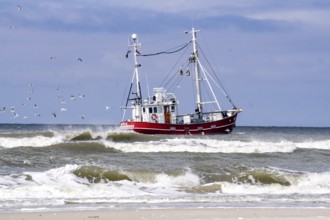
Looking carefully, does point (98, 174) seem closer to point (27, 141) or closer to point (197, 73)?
point (27, 141)

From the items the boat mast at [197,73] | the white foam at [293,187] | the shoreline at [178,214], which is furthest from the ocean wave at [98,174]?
the boat mast at [197,73]

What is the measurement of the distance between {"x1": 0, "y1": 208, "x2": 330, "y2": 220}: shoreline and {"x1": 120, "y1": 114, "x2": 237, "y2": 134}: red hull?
34.9 m

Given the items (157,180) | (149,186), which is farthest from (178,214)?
(157,180)

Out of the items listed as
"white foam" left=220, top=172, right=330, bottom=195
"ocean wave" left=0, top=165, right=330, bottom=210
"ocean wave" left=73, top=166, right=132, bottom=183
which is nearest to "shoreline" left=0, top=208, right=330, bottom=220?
"ocean wave" left=0, top=165, right=330, bottom=210

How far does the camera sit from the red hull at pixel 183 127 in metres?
47.4

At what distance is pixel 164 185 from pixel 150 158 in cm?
793

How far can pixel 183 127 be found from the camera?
161 ft

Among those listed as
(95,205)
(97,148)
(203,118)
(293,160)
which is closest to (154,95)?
(203,118)

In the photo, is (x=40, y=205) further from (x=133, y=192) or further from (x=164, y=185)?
(x=164, y=185)

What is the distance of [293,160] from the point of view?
89.9 feet

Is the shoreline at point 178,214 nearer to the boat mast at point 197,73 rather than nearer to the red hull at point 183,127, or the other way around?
the red hull at point 183,127

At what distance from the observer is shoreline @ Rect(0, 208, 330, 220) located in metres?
11.3

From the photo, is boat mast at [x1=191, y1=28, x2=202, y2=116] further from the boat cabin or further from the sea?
the sea

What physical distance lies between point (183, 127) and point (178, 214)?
3754 centimetres
